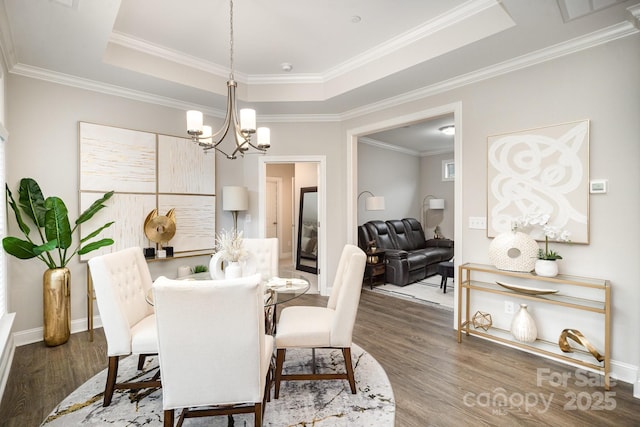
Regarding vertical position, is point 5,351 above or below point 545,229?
below

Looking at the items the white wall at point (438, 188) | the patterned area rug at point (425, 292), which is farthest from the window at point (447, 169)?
the patterned area rug at point (425, 292)

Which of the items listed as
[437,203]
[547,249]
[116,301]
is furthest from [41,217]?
[437,203]

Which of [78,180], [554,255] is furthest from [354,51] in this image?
[78,180]

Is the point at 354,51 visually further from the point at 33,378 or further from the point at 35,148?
the point at 33,378

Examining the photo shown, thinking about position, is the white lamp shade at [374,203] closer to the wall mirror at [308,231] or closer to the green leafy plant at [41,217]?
the wall mirror at [308,231]

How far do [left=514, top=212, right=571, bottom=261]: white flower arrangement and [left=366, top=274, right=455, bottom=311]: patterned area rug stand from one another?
1.56 metres

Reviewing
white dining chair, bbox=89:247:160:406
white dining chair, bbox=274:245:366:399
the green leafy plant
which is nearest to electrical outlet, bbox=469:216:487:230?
white dining chair, bbox=274:245:366:399

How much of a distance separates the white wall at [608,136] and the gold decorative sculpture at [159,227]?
3783 mm

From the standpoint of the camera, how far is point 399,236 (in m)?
6.20

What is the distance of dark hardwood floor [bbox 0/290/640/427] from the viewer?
192 centimetres

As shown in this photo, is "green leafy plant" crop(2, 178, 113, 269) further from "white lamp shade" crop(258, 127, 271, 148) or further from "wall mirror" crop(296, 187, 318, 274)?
"wall mirror" crop(296, 187, 318, 274)

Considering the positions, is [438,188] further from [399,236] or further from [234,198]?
[234,198]

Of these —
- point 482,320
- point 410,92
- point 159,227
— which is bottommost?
point 482,320

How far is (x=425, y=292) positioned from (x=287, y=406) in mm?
3280
